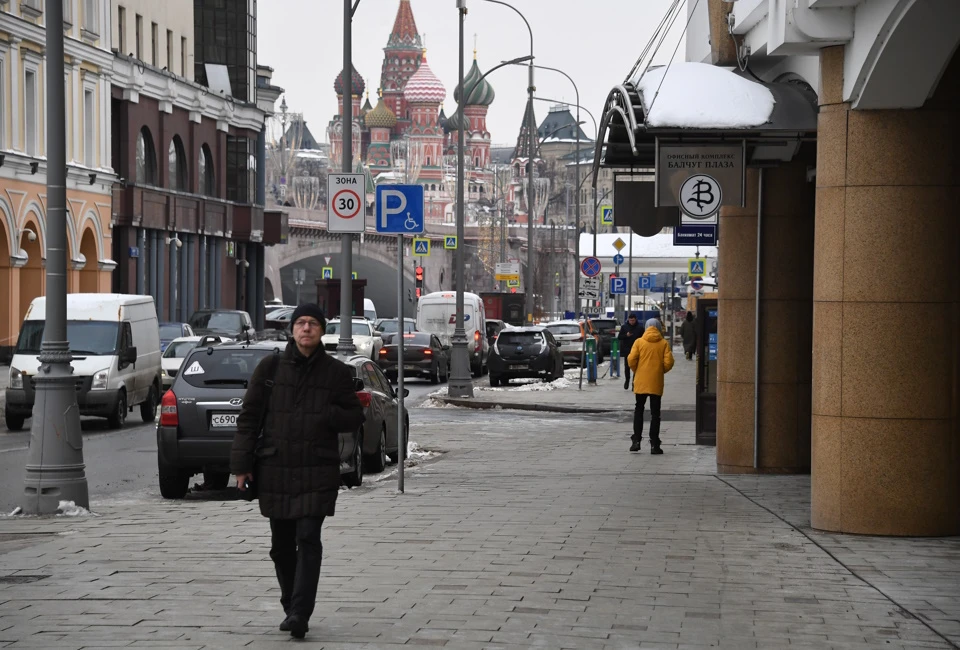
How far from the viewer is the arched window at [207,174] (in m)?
64.4

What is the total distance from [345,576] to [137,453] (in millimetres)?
11479

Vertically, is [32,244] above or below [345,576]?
above

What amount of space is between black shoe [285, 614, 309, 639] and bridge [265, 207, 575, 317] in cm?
8188

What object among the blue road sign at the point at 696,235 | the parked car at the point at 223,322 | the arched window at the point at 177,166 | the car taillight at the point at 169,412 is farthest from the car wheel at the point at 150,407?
the arched window at the point at 177,166

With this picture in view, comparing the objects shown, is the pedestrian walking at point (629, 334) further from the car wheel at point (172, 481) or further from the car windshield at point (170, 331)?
the car wheel at point (172, 481)

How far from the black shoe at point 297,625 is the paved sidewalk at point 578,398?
20655 millimetres

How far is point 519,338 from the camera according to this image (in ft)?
129

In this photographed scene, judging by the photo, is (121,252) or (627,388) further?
(121,252)

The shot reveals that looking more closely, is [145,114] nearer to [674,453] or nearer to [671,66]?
[674,453]

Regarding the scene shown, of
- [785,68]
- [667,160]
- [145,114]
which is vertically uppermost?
[145,114]

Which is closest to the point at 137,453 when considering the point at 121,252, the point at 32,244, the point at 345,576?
the point at 345,576

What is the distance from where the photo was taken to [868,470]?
1142 cm

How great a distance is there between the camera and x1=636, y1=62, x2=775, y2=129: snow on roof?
1320 cm

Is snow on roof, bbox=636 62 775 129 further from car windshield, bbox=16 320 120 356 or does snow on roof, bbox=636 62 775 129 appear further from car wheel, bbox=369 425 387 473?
car windshield, bbox=16 320 120 356
